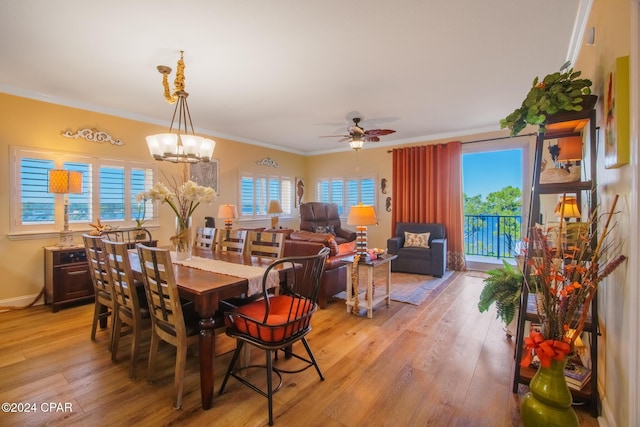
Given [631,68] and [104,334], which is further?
[104,334]

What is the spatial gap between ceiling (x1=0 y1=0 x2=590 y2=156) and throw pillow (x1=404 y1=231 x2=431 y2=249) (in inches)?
86.1

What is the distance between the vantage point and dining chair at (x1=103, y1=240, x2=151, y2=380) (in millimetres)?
2090

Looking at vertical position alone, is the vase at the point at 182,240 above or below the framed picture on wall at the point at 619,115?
below

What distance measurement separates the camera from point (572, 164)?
7.00 ft

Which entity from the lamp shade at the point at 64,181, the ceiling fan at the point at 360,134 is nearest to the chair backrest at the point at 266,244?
the ceiling fan at the point at 360,134

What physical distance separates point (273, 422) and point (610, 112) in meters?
2.51

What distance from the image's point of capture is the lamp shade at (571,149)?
6.75 feet

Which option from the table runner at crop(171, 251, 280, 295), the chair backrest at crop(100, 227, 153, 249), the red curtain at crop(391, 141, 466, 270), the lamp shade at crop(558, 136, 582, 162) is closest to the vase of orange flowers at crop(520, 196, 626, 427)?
the lamp shade at crop(558, 136, 582, 162)

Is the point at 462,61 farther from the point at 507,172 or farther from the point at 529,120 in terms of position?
the point at 507,172

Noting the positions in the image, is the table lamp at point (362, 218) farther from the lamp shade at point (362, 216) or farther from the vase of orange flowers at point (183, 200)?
the vase of orange flowers at point (183, 200)

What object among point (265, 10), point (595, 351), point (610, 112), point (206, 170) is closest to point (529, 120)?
point (610, 112)

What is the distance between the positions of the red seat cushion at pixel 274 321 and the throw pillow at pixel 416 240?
390 cm

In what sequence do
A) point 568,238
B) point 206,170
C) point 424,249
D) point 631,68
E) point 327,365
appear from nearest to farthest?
point 631,68
point 568,238
point 327,365
point 424,249
point 206,170

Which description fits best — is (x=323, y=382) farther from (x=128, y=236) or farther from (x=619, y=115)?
(x=128, y=236)
